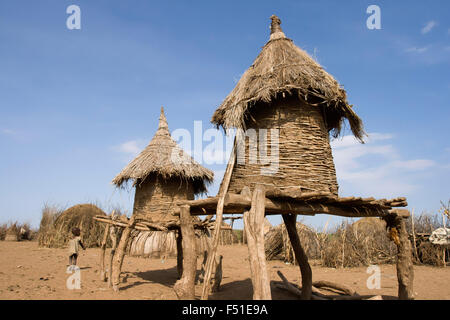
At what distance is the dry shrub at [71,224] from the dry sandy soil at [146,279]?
119 inches

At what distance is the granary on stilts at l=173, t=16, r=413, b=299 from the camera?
422 cm

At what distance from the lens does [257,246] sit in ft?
11.0

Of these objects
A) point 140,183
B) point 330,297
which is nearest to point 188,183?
point 140,183

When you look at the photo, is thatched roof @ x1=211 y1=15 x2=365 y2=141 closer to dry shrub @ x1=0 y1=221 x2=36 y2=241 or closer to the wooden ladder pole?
the wooden ladder pole

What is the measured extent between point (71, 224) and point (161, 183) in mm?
8089

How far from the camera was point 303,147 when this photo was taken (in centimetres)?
434

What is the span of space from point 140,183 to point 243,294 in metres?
5.48

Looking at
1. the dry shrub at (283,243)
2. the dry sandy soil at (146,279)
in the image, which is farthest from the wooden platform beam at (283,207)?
the dry shrub at (283,243)

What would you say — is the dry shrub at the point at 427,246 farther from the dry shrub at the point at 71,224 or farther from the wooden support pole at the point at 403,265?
the dry shrub at the point at 71,224

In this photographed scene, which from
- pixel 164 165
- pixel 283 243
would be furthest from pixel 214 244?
pixel 283 243

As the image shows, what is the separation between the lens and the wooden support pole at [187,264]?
3596 millimetres

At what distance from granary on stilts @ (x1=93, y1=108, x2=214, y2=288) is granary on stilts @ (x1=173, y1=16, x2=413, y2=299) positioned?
544cm

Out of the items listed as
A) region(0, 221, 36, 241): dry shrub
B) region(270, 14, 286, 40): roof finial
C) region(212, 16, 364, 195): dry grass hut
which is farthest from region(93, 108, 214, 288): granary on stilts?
region(0, 221, 36, 241): dry shrub
